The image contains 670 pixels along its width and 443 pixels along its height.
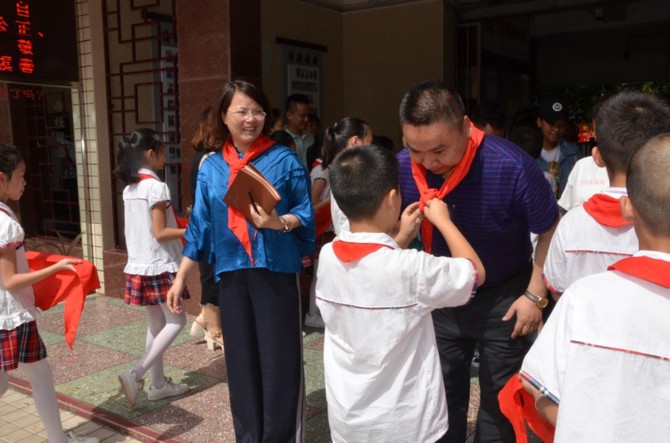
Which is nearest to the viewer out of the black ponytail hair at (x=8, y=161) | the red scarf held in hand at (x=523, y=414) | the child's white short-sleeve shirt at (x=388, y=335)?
the red scarf held in hand at (x=523, y=414)

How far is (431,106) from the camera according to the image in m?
2.10

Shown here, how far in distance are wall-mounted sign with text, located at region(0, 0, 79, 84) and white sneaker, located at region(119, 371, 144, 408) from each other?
10.2 feet

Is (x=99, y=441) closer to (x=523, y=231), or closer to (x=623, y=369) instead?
(x=523, y=231)

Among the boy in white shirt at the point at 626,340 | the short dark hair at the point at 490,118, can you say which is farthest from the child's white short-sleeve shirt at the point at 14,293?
the short dark hair at the point at 490,118

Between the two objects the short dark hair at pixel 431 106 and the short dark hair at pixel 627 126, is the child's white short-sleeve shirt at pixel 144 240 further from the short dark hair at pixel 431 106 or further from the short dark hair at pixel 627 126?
the short dark hair at pixel 627 126

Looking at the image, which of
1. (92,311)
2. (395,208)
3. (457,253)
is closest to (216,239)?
(395,208)

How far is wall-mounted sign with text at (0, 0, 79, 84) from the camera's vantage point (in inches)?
207

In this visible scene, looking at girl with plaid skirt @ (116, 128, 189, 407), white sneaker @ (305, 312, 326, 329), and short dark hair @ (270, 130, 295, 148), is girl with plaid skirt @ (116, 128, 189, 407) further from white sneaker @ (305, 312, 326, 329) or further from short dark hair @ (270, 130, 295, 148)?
white sneaker @ (305, 312, 326, 329)

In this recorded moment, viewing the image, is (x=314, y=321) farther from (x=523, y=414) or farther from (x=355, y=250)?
(x=523, y=414)

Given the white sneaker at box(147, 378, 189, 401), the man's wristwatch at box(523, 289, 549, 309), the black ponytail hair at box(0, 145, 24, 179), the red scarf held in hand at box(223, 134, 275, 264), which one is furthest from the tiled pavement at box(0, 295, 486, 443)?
the black ponytail hair at box(0, 145, 24, 179)

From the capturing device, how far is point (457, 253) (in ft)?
6.54

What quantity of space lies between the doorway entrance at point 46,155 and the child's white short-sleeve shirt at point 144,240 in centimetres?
386

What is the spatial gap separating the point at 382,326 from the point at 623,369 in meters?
0.83

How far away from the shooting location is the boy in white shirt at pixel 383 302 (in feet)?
6.37
